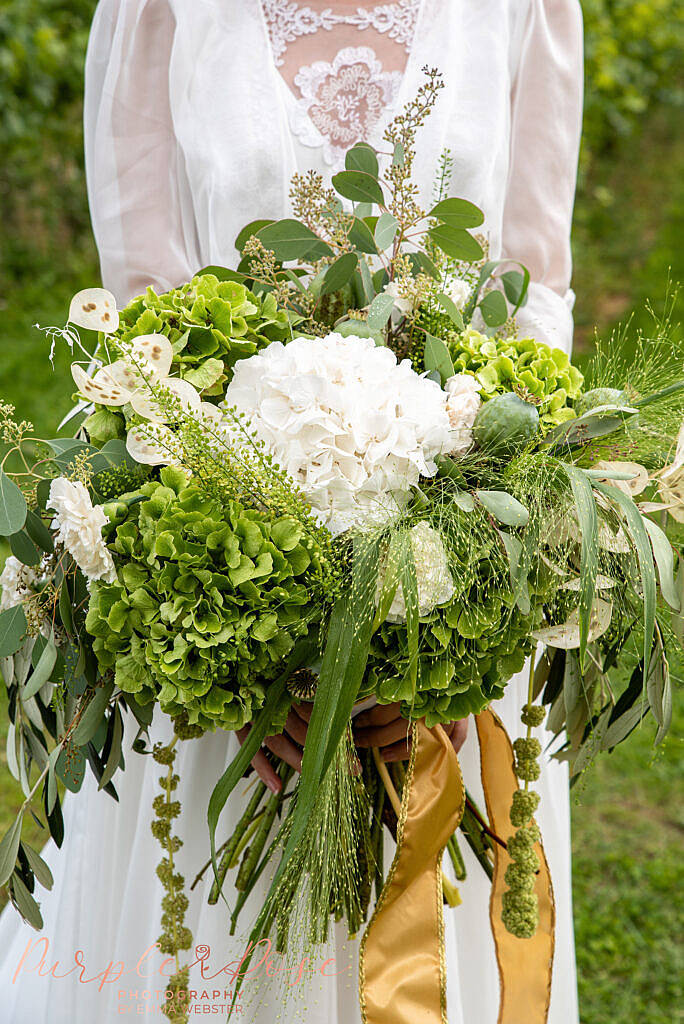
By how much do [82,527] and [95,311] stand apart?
0.30 meters

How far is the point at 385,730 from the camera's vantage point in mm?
1293

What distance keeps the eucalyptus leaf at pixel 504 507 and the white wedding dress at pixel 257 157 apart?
0.66 metres

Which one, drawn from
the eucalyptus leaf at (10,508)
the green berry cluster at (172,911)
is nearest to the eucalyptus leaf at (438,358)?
the eucalyptus leaf at (10,508)

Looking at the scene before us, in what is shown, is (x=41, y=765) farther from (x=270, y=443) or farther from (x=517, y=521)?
(x=517, y=521)

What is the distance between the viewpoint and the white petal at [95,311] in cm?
119

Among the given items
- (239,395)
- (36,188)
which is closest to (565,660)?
(239,395)

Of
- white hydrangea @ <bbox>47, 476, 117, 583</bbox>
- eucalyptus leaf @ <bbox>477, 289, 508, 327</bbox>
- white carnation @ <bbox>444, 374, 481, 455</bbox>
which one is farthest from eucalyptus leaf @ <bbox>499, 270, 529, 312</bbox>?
white hydrangea @ <bbox>47, 476, 117, 583</bbox>

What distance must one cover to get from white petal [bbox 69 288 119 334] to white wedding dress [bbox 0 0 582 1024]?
512mm

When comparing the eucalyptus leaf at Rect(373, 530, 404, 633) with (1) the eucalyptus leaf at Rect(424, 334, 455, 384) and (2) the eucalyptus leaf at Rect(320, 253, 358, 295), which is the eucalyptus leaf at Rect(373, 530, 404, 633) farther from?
(2) the eucalyptus leaf at Rect(320, 253, 358, 295)

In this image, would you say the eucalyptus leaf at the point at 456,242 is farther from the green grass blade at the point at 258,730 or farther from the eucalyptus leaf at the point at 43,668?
the eucalyptus leaf at the point at 43,668

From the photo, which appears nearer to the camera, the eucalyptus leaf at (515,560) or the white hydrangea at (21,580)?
the eucalyptus leaf at (515,560)

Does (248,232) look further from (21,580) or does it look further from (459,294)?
(21,580)

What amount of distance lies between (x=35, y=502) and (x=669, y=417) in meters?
0.80

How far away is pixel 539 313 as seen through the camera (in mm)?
1711
